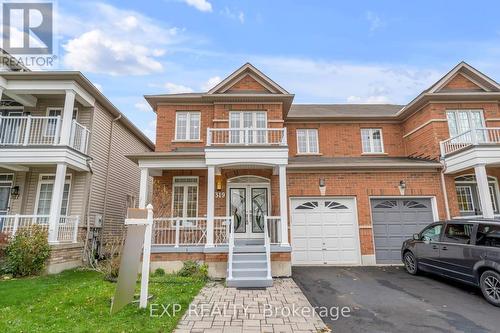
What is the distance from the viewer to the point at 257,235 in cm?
1109

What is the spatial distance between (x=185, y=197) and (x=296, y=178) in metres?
4.90

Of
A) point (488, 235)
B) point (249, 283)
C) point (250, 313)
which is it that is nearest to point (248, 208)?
point (249, 283)

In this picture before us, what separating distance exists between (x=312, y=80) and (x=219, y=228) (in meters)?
12.4

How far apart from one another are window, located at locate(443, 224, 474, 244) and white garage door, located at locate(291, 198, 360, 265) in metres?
3.67

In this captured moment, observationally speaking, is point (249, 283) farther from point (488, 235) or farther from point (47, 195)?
point (47, 195)

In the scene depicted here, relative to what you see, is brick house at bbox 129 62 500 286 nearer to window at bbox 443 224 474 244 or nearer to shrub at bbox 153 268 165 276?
shrub at bbox 153 268 165 276

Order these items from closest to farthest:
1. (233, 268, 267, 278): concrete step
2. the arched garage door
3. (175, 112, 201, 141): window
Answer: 1. (233, 268, 267, 278): concrete step
2. the arched garage door
3. (175, 112, 201, 141): window

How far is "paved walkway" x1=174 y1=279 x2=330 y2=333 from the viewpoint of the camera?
473cm

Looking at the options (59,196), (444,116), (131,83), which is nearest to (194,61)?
(131,83)

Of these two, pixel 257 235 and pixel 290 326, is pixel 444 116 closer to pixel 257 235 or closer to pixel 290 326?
pixel 257 235

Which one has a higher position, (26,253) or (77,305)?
(26,253)

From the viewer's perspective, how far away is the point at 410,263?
925cm

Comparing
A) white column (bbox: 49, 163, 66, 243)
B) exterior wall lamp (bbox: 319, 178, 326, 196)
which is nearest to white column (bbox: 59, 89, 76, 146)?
white column (bbox: 49, 163, 66, 243)

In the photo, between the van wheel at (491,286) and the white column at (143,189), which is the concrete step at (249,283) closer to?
the white column at (143,189)
